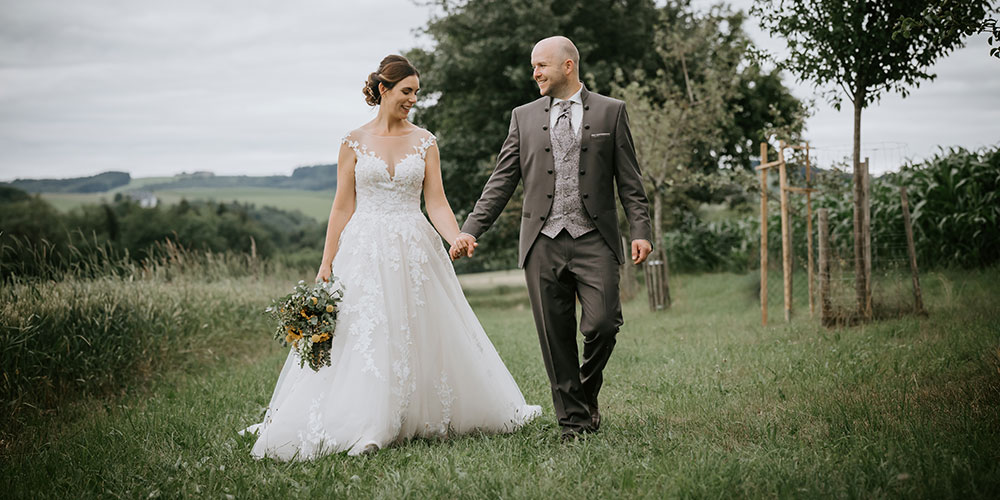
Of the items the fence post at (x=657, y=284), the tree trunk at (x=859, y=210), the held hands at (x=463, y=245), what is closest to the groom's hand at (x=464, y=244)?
the held hands at (x=463, y=245)

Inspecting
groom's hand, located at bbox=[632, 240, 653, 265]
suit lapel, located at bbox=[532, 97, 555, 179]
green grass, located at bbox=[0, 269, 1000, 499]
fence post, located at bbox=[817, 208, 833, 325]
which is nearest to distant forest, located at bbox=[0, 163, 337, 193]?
fence post, located at bbox=[817, 208, 833, 325]

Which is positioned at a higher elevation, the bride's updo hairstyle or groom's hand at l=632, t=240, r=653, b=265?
the bride's updo hairstyle

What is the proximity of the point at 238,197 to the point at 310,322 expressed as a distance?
1950 inches

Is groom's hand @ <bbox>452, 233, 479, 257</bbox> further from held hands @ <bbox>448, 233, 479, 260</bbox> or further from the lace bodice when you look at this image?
the lace bodice

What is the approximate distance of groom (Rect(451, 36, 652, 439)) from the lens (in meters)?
4.32

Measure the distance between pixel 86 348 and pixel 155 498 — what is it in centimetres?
432

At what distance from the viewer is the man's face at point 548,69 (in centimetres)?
439

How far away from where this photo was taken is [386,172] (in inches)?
186

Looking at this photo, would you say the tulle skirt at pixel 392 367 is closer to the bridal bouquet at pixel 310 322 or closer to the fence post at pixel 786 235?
the bridal bouquet at pixel 310 322

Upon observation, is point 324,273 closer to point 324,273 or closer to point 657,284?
point 324,273

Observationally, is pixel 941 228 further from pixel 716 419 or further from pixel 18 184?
pixel 18 184

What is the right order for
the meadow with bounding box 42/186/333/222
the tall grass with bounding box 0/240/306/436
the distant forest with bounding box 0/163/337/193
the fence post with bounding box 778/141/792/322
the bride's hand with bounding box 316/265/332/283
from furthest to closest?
1. the meadow with bounding box 42/186/333/222
2. the distant forest with bounding box 0/163/337/193
3. the fence post with bounding box 778/141/792/322
4. the tall grass with bounding box 0/240/306/436
5. the bride's hand with bounding box 316/265/332/283

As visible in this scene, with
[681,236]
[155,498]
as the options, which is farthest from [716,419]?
[681,236]

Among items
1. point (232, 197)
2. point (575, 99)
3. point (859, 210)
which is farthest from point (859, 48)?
point (232, 197)
